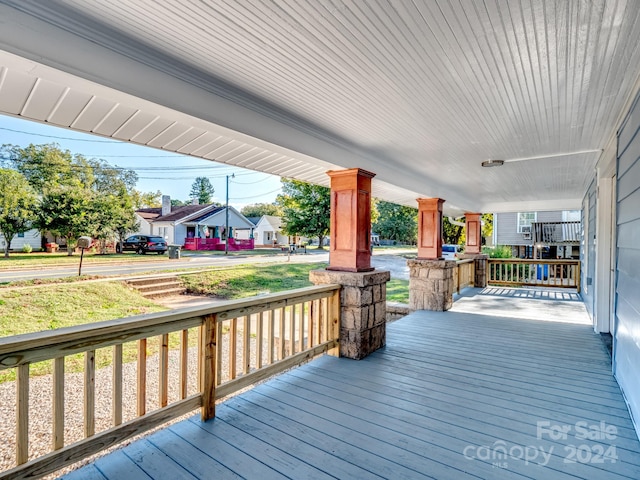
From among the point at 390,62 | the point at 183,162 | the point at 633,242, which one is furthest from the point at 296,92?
the point at 183,162

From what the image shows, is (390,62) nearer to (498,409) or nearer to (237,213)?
(498,409)

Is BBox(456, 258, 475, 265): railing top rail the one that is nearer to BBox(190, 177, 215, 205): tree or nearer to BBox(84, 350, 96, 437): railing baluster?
BBox(84, 350, 96, 437): railing baluster

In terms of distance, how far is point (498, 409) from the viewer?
8.32 ft

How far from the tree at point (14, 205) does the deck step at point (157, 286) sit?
2616 mm

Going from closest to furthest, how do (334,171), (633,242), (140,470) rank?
1. (140,470)
2. (633,242)
3. (334,171)

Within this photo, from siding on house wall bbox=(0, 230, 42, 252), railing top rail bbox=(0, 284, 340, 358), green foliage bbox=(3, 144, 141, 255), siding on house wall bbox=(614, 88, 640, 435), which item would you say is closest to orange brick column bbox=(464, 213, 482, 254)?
siding on house wall bbox=(614, 88, 640, 435)

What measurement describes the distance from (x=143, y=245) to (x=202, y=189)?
116 feet

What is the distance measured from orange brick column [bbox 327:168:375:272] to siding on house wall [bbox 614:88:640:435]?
2223 millimetres

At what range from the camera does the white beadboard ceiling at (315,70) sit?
154 centimetres

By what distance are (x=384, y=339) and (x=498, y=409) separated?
1717mm

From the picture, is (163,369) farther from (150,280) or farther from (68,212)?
(68,212)

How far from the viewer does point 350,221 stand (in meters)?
3.75

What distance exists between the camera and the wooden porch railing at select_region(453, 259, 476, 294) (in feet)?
26.2

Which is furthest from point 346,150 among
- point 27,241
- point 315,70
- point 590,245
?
point 27,241
